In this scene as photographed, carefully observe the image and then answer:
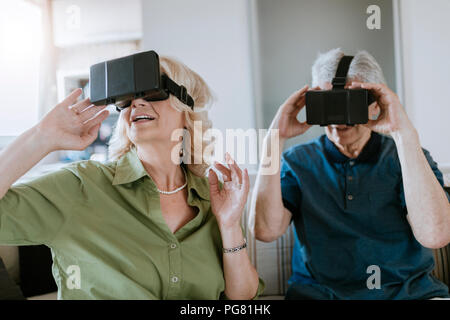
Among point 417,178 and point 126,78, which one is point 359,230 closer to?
point 417,178

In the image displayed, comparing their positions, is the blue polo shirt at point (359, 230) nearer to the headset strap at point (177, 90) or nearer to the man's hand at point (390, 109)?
the man's hand at point (390, 109)

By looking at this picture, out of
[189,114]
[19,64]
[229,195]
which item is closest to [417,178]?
[229,195]

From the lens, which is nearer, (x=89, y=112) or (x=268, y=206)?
(x=89, y=112)

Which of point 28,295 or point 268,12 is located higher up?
point 268,12

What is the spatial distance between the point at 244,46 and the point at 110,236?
74 centimetres

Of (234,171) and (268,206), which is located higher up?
(234,171)

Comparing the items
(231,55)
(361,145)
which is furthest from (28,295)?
(361,145)

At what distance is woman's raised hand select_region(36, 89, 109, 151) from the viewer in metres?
0.62

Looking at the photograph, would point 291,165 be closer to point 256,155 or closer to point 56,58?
point 256,155

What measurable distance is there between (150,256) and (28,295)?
0.63 metres

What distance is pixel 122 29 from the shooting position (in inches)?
42.4

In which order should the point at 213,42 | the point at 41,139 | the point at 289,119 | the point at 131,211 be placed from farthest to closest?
the point at 213,42, the point at 289,119, the point at 131,211, the point at 41,139

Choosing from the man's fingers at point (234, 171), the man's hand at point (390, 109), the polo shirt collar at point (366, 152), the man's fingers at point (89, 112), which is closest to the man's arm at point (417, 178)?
the man's hand at point (390, 109)

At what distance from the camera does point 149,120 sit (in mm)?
757
